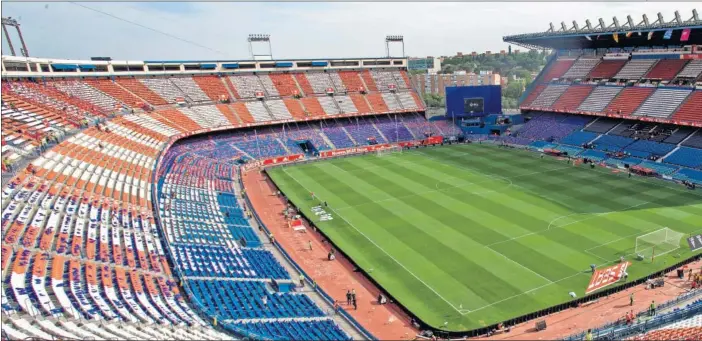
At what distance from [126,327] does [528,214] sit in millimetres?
33068

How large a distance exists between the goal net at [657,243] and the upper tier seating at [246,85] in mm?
61428

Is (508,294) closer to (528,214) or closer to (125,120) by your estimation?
(528,214)

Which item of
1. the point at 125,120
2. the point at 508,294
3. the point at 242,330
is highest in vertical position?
the point at 125,120

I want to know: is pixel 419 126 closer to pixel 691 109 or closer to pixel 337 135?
pixel 337 135

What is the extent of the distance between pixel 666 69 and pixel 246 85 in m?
64.3

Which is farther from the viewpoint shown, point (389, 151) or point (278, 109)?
point (278, 109)

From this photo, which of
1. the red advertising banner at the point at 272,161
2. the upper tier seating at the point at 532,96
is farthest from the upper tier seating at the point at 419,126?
the red advertising banner at the point at 272,161

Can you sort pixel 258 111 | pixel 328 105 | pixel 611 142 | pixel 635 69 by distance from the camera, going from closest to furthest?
pixel 611 142, pixel 635 69, pixel 258 111, pixel 328 105

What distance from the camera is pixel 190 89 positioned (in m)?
73.6

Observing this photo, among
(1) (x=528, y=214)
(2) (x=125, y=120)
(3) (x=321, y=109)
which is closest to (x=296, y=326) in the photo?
(1) (x=528, y=214)

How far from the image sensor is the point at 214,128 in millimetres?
66750

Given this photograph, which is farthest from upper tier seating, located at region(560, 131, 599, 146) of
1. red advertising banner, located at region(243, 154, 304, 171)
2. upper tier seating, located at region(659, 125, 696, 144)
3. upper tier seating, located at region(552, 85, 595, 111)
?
red advertising banner, located at region(243, 154, 304, 171)

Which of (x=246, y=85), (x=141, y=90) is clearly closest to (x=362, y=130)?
(x=246, y=85)

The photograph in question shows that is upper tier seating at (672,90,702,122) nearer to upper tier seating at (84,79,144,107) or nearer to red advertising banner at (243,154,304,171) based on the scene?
red advertising banner at (243,154,304,171)
